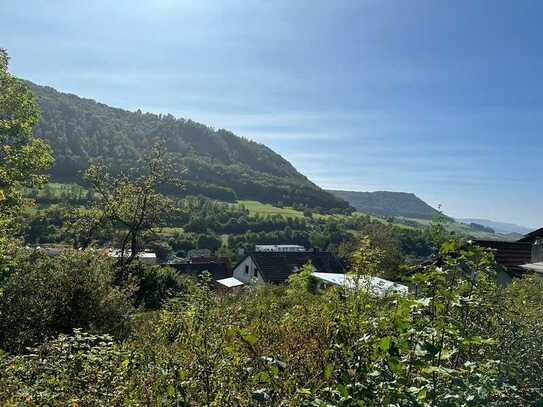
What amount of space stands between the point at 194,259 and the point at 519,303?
53.7 m

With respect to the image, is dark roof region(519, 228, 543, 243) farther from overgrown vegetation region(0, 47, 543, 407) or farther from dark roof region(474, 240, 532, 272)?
overgrown vegetation region(0, 47, 543, 407)

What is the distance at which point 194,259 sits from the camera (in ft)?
187

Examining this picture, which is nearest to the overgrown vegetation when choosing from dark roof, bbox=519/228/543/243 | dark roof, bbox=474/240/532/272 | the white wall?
dark roof, bbox=474/240/532/272

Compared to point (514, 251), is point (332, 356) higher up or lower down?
lower down

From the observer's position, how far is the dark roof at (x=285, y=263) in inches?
1512

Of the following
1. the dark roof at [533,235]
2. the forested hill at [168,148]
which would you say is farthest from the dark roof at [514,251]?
the forested hill at [168,148]

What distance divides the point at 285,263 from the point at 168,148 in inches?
2743

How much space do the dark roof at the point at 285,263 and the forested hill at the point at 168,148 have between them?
4844 cm

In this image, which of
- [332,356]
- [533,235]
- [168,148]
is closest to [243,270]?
[533,235]

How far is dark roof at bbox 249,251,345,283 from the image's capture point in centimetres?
3841

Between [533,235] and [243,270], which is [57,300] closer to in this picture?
[533,235]

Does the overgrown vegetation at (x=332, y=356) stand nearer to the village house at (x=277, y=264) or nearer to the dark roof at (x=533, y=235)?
the dark roof at (x=533, y=235)

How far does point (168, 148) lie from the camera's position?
4038 inches

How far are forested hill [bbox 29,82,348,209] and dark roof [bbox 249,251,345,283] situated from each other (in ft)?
159
